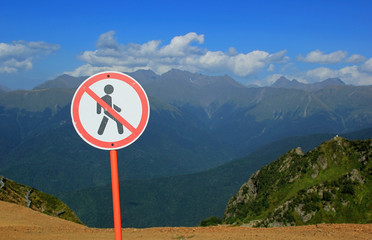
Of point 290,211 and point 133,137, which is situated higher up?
point 133,137

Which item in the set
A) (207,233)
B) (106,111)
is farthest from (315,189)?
(106,111)

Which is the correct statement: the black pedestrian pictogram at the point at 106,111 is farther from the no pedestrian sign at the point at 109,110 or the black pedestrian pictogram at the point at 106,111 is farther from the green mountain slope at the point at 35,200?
the green mountain slope at the point at 35,200

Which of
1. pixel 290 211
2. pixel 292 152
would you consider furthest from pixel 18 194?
pixel 292 152

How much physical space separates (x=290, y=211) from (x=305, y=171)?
670 inches

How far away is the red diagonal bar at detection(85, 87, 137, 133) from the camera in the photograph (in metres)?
7.39

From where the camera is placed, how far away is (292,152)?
101m

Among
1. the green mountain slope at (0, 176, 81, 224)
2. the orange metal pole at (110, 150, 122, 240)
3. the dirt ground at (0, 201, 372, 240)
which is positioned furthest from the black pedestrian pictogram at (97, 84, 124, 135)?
the green mountain slope at (0, 176, 81, 224)

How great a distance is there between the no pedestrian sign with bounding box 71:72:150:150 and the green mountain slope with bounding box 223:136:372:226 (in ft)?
203

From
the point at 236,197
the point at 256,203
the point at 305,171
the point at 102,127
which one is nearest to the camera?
the point at 102,127

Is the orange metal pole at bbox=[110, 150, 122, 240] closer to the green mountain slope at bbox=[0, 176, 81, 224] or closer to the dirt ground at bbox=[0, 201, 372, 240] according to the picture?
the dirt ground at bbox=[0, 201, 372, 240]

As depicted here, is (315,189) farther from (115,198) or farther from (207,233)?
(115,198)

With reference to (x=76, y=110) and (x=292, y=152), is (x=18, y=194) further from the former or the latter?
(x=292, y=152)

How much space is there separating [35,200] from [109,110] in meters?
68.3

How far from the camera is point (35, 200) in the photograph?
220 ft
